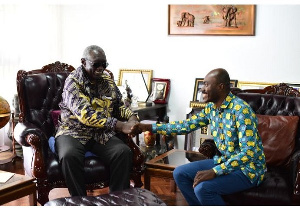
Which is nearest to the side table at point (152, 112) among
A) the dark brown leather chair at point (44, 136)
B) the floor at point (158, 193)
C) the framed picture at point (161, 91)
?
the framed picture at point (161, 91)

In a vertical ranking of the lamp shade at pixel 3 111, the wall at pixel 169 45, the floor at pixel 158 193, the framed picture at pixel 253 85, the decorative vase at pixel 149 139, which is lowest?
the floor at pixel 158 193

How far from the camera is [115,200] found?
204 centimetres

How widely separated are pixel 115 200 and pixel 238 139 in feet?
2.65

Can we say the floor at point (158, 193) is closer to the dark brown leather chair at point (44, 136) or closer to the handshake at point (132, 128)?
the dark brown leather chair at point (44, 136)

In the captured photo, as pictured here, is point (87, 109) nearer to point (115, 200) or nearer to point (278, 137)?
point (115, 200)

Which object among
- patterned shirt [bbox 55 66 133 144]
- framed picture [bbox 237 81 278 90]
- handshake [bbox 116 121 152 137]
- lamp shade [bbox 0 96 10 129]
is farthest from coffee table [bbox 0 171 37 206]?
framed picture [bbox 237 81 278 90]

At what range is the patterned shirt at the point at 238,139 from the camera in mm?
2215

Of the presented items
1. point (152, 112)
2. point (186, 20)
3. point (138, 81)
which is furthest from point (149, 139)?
point (186, 20)

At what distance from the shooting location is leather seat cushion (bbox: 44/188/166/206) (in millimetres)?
1982

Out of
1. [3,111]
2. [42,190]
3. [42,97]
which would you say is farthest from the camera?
[42,97]

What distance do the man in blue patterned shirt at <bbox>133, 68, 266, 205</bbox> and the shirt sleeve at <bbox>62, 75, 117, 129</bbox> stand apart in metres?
0.68

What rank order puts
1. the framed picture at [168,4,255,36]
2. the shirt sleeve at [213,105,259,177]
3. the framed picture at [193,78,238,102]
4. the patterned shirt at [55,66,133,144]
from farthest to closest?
the framed picture at [193,78,238,102] < the framed picture at [168,4,255,36] < the patterned shirt at [55,66,133,144] < the shirt sleeve at [213,105,259,177]

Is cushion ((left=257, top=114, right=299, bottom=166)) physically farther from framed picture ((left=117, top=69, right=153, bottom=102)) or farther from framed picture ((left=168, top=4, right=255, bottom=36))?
framed picture ((left=117, top=69, right=153, bottom=102))

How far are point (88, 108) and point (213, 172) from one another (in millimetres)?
971
